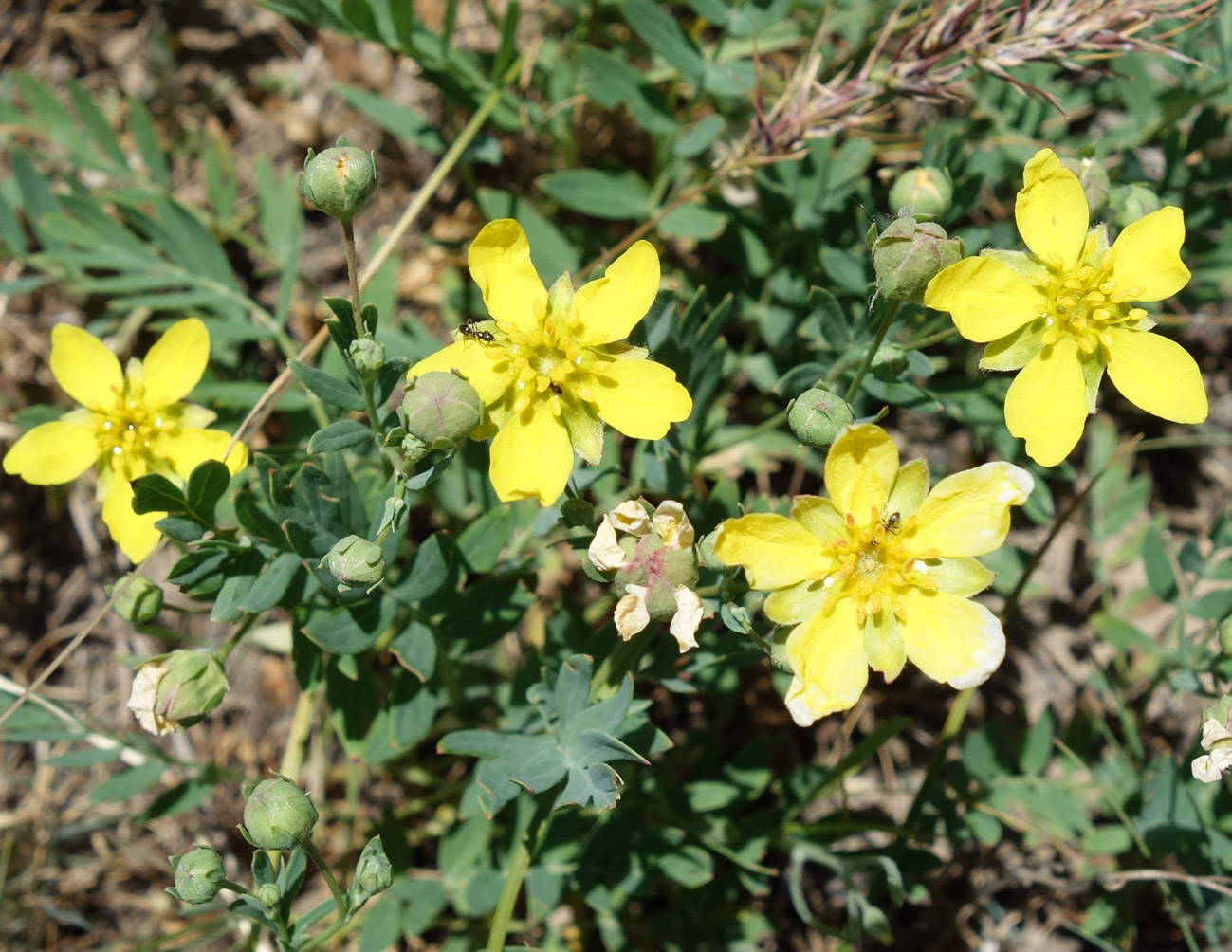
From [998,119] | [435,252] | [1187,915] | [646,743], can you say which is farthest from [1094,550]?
[435,252]

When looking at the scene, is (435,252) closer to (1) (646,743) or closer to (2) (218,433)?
(2) (218,433)

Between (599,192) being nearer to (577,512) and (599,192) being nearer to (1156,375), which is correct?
(577,512)

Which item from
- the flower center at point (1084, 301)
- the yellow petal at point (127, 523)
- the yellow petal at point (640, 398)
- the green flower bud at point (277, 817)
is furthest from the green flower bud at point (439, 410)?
the flower center at point (1084, 301)

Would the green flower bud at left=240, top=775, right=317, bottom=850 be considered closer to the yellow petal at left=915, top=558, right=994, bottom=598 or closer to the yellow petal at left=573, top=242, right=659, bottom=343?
the yellow petal at left=573, top=242, right=659, bottom=343

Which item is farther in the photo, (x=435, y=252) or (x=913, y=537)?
(x=435, y=252)

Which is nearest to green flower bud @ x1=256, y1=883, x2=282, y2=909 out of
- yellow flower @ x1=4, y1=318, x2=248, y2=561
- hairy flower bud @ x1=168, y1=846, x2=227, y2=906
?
hairy flower bud @ x1=168, y1=846, x2=227, y2=906

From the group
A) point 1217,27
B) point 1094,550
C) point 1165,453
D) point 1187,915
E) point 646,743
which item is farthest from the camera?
point 1165,453

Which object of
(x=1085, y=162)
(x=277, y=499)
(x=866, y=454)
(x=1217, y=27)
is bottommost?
(x=277, y=499)

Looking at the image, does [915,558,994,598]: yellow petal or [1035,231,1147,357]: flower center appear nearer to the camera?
[915,558,994,598]: yellow petal
